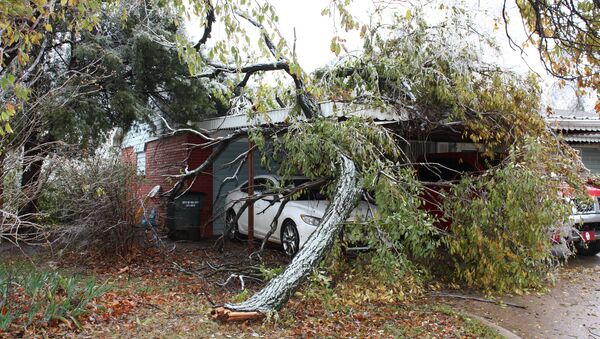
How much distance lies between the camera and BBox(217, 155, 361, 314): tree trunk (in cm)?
548

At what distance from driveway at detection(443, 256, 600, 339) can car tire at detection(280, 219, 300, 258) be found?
3019 millimetres

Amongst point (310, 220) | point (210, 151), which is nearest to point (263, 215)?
point (310, 220)

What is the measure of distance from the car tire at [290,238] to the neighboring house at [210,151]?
1229 millimetres

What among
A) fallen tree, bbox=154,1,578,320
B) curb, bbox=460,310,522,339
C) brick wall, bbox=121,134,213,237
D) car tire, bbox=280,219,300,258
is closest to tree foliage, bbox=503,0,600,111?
fallen tree, bbox=154,1,578,320

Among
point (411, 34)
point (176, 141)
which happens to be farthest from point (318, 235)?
point (176, 141)

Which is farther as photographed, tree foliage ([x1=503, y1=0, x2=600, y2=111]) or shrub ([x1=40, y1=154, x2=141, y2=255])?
shrub ([x1=40, y1=154, x2=141, y2=255])

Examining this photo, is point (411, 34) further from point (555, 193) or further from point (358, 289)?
point (358, 289)

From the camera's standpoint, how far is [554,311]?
6809 millimetres

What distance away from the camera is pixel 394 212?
7.04m

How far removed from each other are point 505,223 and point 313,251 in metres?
2.91

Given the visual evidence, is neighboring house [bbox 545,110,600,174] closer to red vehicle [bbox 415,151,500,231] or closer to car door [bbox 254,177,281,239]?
red vehicle [bbox 415,151,500,231]

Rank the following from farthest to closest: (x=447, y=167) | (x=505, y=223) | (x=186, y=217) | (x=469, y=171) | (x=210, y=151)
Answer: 1. (x=210, y=151)
2. (x=186, y=217)
3. (x=447, y=167)
4. (x=469, y=171)
5. (x=505, y=223)

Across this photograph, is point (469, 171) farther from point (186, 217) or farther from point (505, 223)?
point (186, 217)

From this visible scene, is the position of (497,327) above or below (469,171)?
below
